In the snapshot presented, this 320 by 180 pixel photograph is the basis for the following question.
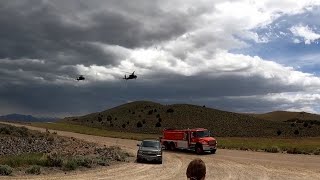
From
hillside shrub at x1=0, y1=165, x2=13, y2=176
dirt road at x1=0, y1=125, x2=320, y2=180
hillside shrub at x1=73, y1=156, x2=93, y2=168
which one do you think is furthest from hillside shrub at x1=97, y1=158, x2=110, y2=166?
hillside shrub at x1=0, y1=165, x2=13, y2=176

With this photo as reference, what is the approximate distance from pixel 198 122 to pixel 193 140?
252 feet

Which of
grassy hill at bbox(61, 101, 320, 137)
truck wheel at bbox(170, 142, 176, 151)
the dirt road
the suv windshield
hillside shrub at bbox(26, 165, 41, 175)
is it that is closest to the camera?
the dirt road

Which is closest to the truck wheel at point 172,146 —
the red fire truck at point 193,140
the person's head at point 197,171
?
the red fire truck at point 193,140

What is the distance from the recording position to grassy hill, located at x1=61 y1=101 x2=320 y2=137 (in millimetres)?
105125

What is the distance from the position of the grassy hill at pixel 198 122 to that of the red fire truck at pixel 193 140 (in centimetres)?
4815

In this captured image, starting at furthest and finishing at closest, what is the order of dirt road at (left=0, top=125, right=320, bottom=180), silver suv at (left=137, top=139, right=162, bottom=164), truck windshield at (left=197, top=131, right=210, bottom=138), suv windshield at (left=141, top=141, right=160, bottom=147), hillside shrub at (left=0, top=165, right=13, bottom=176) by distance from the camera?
truck windshield at (left=197, top=131, right=210, bottom=138), suv windshield at (left=141, top=141, right=160, bottom=147), silver suv at (left=137, top=139, right=162, bottom=164), dirt road at (left=0, top=125, right=320, bottom=180), hillside shrub at (left=0, top=165, right=13, bottom=176)

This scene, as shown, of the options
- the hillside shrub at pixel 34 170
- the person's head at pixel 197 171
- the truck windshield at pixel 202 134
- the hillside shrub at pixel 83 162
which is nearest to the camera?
the person's head at pixel 197 171

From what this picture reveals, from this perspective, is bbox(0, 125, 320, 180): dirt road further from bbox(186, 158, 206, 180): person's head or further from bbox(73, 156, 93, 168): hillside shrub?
bbox(186, 158, 206, 180): person's head

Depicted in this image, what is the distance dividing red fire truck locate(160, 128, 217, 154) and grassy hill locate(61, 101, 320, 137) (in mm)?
48148

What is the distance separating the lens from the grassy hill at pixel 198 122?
105 m

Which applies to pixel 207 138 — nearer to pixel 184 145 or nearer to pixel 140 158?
pixel 184 145

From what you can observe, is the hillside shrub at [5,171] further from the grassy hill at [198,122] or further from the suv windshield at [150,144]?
the grassy hill at [198,122]

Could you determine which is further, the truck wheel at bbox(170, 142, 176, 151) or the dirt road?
the truck wheel at bbox(170, 142, 176, 151)

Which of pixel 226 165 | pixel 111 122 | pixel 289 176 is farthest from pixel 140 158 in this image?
pixel 111 122
